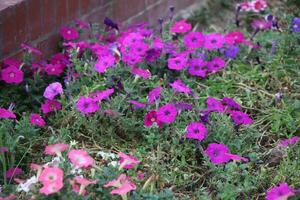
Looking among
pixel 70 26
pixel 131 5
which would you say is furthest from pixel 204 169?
pixel 131 5

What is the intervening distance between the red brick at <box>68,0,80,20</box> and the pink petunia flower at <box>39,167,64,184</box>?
4.40 feet

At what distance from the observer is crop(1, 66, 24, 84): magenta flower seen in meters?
2.81

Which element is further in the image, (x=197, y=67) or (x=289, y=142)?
Answer: (x=197, y=67)

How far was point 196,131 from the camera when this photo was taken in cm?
256

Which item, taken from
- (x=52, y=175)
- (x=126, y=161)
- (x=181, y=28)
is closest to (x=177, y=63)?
(x=181, y=28)

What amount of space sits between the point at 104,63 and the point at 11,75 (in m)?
0.40

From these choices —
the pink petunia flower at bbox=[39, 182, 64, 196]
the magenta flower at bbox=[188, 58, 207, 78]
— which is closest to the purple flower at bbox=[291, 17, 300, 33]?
the magenta flower at bbox=[188, 58, 207, 78]

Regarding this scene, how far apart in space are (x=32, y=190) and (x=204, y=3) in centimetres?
251

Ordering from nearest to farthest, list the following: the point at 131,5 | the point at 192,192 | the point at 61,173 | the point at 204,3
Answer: the point at 61,173 → the point at 192,192 → the point at 131,5 → the point at 204,3

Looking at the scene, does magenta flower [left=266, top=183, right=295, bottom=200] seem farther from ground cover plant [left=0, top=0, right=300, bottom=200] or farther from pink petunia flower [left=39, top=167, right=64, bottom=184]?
pink petunia flower [left=39, top=167, right=64, bottom=184]

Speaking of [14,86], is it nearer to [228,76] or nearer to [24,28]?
[24,28]

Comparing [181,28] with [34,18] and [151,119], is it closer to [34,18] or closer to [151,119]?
[34,18]

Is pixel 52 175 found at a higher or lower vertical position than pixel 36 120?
higher

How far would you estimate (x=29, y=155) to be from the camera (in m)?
2.61
